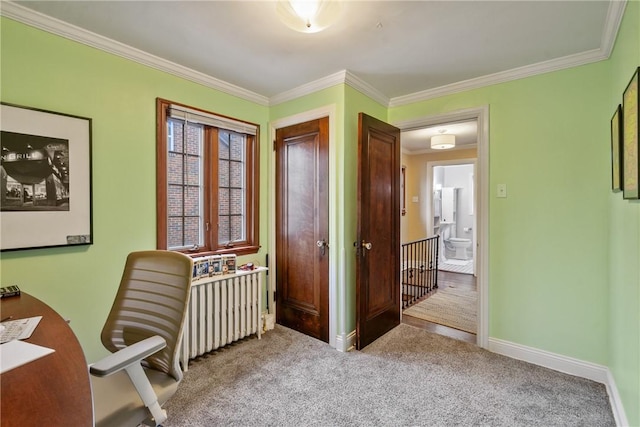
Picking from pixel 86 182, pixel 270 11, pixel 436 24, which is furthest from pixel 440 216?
pixel 86 182

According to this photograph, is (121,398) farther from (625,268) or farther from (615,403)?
(615,403)

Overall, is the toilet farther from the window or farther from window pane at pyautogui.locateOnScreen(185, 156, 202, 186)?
window pane at pyautogui.locateOnScreen(185, 156, 202, 186)

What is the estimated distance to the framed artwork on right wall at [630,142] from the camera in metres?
1.31

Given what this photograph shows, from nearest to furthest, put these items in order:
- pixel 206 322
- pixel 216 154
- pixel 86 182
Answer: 1. pixel 86 182
2. pixel 206 322
3. pixel 216 154

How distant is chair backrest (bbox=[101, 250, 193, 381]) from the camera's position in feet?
4.43

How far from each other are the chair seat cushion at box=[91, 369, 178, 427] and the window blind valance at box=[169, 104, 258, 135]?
1.96 metres

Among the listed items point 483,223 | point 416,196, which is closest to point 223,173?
point 483,223

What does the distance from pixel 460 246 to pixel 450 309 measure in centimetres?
377

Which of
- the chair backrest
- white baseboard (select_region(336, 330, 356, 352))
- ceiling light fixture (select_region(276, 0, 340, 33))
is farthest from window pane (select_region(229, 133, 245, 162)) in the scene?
white baseboard (select_region(336, 330, 356, 352))

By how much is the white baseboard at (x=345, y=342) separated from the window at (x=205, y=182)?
1234 millimetres

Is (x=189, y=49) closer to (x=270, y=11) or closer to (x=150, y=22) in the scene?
(x=150, y=22)

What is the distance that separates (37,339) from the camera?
1.10m

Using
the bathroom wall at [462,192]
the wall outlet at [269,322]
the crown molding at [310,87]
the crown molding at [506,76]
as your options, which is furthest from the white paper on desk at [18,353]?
the bathroom wall at [462,192]

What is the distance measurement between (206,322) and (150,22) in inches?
86.1
